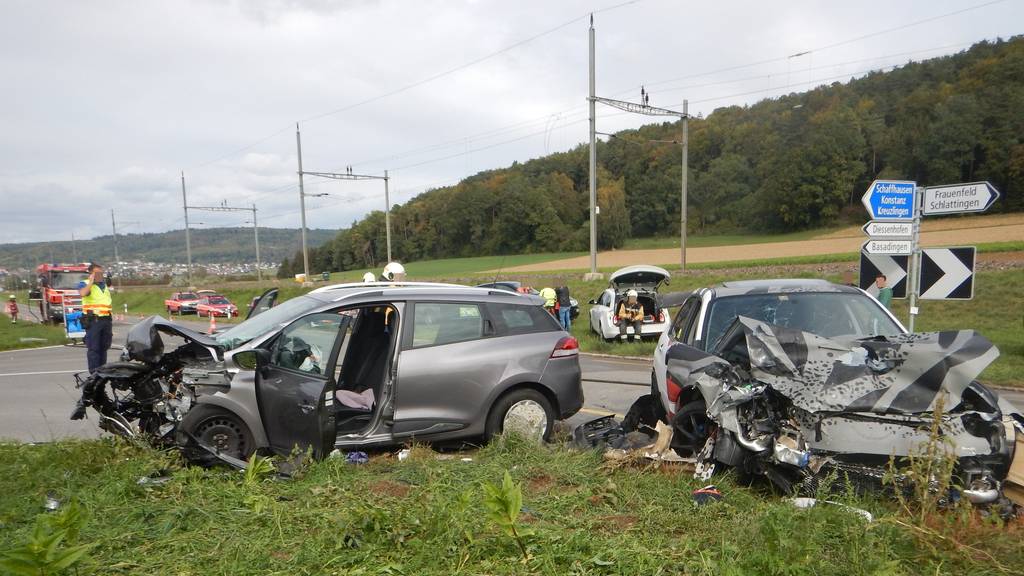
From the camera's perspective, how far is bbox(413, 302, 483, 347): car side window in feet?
18.7

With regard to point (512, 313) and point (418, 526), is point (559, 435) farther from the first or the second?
point (418, 526)

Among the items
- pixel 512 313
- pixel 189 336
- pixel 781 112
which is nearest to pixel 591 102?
pixel 512 313

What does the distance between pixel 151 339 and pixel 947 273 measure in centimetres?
942

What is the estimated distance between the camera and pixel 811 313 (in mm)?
5461

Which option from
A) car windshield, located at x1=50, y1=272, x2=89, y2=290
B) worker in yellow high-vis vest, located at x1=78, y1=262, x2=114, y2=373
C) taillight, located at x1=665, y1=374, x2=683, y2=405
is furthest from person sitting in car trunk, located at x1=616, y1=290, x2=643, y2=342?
car windshield, located at x1=50, y1=272, x2=89, y2=290

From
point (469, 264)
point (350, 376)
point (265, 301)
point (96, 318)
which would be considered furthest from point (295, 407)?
point (469, 264)

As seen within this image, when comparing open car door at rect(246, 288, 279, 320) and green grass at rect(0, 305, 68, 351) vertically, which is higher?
open car door at rect(246, 288, 279, 320)

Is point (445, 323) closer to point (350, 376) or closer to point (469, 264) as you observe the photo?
point (350, 376)

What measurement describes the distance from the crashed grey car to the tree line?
99.9 ft

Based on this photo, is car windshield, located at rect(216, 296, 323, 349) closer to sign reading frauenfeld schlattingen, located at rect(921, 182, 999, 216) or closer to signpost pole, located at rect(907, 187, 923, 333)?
signpost pole, located at rect(907, 187, 923, 333)

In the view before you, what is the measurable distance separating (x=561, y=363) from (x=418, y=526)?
312 centimetres

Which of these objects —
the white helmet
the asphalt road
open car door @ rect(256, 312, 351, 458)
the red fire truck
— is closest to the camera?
open car door @ rect(256, 312, 351, 458)

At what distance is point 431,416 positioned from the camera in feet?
18.1

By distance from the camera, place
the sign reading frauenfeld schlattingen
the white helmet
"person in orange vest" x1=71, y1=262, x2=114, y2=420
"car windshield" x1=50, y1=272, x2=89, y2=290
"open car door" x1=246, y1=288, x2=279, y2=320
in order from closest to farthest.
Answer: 1. the sign reading frauenfeld schlattingen
2. "open car door" x1=246, y1=288, x2=279, y2=320
3. "person in orange vest" x1=71, y1=262, x2=114, y2=420
4. the white helmet
5. "car windshield" x1=50, y1=272, x2=89, y2=290
